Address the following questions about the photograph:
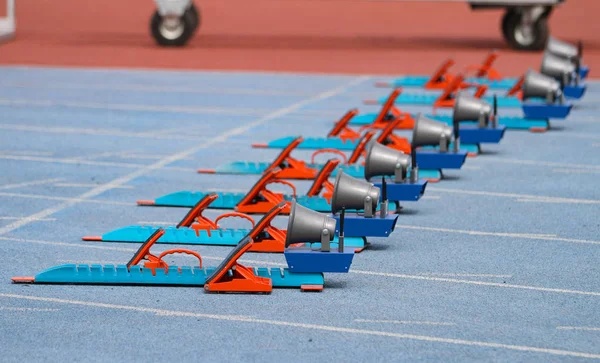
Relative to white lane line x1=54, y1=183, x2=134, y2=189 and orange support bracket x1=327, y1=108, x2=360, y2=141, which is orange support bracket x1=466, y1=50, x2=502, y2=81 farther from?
white lane line x1=54, y1=183, x2=134, y2=189

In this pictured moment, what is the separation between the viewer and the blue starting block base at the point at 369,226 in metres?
8.87

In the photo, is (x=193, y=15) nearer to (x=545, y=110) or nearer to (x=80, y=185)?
(x=545, y=110)

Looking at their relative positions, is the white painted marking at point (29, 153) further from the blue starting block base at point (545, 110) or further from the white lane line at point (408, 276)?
the blue starting block base at point (545, 110)

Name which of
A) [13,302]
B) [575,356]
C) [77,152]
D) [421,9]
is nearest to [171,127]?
[77,152]

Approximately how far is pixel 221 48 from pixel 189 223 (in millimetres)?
16281

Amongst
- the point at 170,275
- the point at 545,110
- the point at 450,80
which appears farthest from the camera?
the point at 450,80

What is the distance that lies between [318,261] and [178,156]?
5.61 metres

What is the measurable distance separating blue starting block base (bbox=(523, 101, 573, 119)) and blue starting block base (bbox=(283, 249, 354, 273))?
7938 millimetres

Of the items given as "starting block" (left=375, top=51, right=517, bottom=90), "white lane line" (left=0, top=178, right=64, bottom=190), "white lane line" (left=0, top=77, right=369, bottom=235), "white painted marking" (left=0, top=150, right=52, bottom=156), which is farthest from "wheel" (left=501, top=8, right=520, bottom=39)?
"white lane line" (left=0, top=178, right=64, bottom=190)

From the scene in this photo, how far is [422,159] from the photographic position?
1178 centimetres

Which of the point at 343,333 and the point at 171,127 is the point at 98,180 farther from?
the point at 343,333

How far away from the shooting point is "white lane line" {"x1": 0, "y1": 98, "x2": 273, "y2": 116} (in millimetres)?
16812

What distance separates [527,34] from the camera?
78.4 feet

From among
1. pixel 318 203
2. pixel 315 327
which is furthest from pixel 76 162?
pixel 315 327
